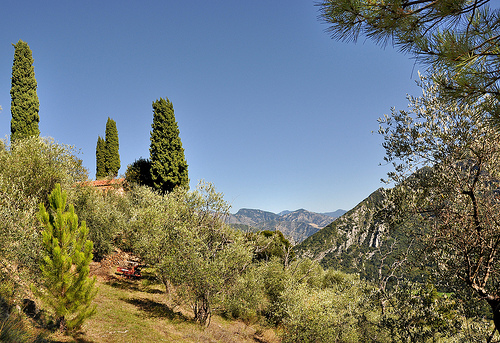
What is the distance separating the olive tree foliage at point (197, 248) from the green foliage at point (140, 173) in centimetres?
2069

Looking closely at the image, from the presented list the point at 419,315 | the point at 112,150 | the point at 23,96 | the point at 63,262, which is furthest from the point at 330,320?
the point at 112,150

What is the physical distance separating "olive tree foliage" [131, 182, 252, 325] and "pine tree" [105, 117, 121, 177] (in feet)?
111

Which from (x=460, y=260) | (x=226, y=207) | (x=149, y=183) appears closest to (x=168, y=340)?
(x=226, y=207)

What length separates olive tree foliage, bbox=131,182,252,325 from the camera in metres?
17.5

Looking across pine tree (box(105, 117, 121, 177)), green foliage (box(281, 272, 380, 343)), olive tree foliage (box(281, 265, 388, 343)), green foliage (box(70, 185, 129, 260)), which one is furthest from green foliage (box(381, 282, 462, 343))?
pine tree (box(105, 117, 121, 177))

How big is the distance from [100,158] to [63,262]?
45247 millimetres

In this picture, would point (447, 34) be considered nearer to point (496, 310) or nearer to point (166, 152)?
point (496, 310)

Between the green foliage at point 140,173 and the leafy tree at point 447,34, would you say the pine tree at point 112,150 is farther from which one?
the leafy tree at point 447,34

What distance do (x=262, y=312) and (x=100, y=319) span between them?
17.1 m

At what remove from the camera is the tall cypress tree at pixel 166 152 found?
38.8m

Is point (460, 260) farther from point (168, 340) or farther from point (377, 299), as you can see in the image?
point (168, 340)

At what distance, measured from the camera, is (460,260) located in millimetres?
8617

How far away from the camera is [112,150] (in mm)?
50656

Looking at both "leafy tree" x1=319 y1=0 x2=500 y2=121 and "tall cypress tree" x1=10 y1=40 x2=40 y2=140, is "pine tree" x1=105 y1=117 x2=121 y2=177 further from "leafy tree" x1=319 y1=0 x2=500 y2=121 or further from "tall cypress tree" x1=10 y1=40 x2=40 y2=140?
"leafy tree" x1=319 y1=0 x2=500 y2=121
